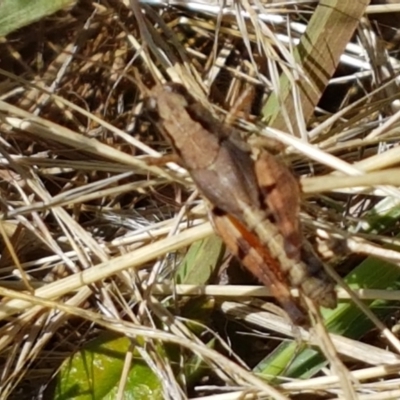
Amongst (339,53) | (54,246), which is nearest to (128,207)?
(54,246)

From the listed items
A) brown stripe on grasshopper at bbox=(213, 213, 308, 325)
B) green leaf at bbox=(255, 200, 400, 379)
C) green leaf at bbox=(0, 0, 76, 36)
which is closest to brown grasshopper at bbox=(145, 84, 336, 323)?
brown stripe on grasshopper at bbox=(213, 213, 308, 325)

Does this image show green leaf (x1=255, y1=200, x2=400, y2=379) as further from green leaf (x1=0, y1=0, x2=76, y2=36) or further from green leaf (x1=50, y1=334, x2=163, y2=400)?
green leaf (x1=0, y1=0, x2=76, y2=36)

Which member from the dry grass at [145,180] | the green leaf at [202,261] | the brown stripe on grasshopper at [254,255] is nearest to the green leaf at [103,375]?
the dry grass at [145,180]

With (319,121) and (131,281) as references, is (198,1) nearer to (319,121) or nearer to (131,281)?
(319,121)

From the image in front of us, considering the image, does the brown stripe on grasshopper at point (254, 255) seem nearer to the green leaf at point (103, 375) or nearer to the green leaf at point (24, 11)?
the green leaf at point (103, 375)

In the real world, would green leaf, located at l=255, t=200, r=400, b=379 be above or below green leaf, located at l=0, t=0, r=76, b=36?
below
